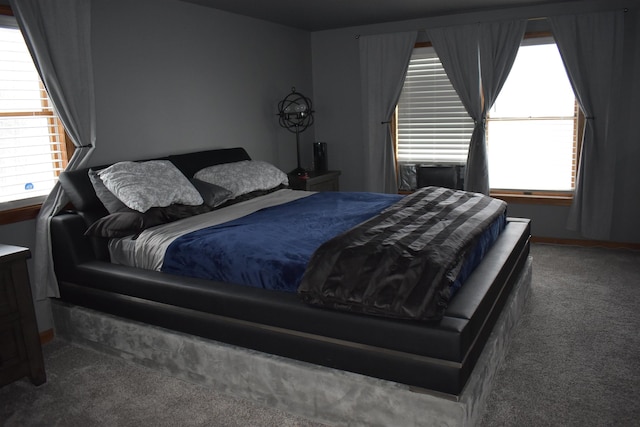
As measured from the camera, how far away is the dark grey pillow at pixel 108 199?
3.29 meters

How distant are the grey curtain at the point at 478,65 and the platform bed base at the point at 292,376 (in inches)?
87.3

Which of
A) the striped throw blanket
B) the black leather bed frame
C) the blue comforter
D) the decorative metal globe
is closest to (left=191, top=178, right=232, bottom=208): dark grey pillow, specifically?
the blue comforter

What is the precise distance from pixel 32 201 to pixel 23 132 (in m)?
0.44

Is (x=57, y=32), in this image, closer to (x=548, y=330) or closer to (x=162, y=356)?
(x=162, y=356)

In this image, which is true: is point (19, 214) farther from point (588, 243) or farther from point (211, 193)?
point (588, 243)

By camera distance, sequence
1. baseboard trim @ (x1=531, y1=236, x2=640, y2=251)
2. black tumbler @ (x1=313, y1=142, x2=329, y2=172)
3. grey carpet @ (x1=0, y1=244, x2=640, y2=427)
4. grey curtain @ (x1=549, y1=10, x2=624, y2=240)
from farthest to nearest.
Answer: black tumbler @ (x1=313, y1=142, x2=329, y2=172) < baseboard trim @ (x1=531, y1=236, x2=640, y2=251) < grey curtain @ (x1=549, y1=10, x2=624, y2=240) < grey carpet @ (x1=0, y1=244, x2=640, y2=427)

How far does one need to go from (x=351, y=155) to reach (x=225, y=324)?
12.6ft

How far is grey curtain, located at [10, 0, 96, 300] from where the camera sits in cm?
317

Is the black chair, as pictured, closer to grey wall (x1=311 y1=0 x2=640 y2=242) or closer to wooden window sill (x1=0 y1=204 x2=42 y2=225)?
grey wall (x1=311 y1=0 x2=640 y2=242)

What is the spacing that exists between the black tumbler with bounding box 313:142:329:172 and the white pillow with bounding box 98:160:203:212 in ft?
8.02

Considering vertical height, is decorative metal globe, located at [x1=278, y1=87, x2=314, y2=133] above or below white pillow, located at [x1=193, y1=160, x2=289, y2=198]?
above

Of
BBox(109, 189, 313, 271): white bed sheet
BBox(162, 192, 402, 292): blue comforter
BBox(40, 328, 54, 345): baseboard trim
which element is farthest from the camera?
Result: BBox(40, 328, 54, 345): baseboard trim

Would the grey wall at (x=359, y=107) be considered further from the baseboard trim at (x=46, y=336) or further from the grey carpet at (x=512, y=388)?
the baseboard trim at (x=46, y=336)

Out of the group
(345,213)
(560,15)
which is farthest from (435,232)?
(560,15)
